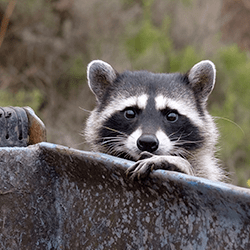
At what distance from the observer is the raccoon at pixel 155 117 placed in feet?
7.32

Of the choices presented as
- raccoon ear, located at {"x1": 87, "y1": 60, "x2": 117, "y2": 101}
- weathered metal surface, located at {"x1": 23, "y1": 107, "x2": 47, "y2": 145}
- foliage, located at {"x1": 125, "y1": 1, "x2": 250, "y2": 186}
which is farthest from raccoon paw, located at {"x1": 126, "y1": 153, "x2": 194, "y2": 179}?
foliage, located at {"x1": 125, "y1": 1, "x2": 250, "y2": 186}

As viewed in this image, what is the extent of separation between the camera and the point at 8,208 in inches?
60.4

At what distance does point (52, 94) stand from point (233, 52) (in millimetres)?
3561

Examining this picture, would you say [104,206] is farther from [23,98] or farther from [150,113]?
[23,98]

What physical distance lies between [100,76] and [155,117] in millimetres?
738

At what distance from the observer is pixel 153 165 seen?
4.18 feet

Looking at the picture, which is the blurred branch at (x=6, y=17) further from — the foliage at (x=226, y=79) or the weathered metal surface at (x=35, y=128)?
the weathered metal surface at (x=35, y=128)

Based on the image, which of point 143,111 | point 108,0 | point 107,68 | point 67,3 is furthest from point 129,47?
point 143,111

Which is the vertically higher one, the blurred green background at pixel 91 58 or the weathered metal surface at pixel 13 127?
the weathered metal surface at pixel 13 127

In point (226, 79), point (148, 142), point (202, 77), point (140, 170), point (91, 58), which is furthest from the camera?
point (226, 79)

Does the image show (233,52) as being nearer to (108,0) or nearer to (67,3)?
(108,0)

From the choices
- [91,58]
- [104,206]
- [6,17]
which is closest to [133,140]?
[104,206]

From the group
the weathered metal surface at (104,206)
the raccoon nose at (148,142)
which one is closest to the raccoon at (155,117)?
the raccoon nose at (148,142)

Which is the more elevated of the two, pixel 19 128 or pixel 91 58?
pixel 19 128
